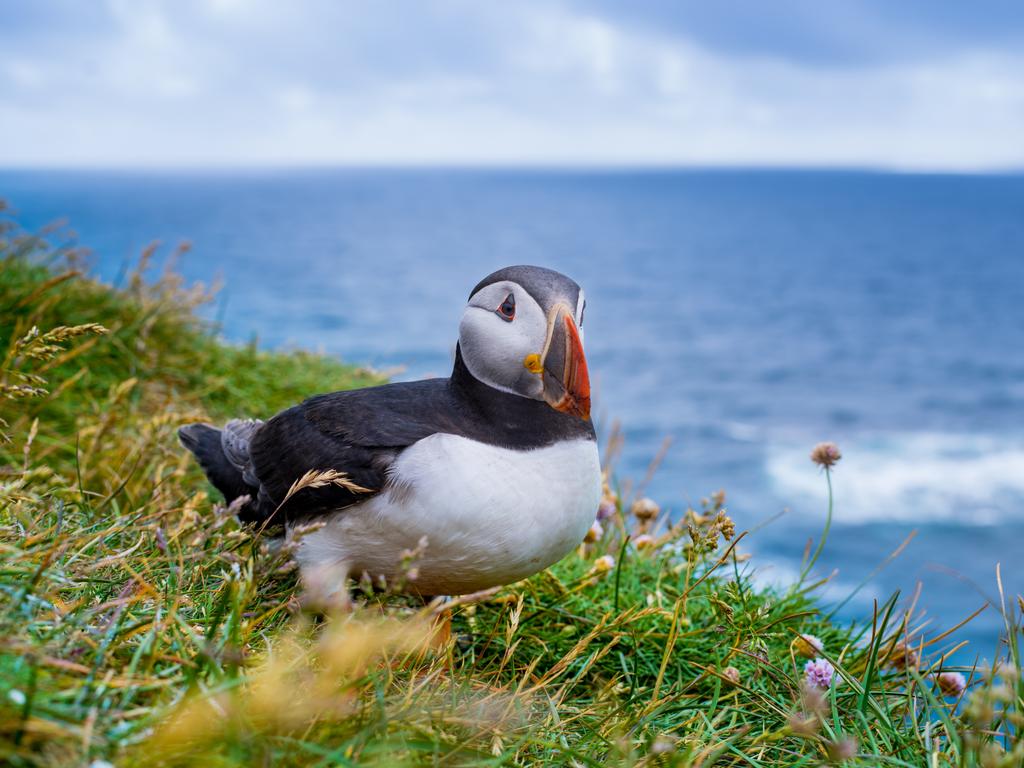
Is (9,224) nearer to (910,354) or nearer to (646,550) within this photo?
(646,550)

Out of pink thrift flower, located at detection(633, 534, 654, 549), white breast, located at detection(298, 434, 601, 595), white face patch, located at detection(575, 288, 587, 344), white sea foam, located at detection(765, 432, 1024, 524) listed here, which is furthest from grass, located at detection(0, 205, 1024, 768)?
white sea foam, located at detection(765, 432, 1024, 524)

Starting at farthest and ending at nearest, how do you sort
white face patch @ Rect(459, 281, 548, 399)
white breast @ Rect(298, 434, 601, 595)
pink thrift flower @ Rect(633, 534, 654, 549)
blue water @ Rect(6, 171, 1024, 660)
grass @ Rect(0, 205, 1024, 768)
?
blue water @ Rect(6, 171, 1024, 660) → pink thrift flower @ Rect(633, 534, 654, 549) → white face patch @ Rect(459, 281, 548, 399) → white breast @ Rect(298, 434, 601, 595) → grass @ Rect(0, 205, 1024, 768)

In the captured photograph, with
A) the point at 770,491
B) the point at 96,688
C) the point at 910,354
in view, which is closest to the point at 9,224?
the point at 96,688

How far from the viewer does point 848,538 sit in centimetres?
2658

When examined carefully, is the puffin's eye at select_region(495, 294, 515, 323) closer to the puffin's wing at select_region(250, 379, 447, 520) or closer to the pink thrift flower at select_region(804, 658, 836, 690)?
the puffin's wing at select_region(250, 379, 447, 520)

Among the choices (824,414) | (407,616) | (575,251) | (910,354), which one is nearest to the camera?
(407,616)

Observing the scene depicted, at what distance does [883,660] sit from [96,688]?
278 centimetres

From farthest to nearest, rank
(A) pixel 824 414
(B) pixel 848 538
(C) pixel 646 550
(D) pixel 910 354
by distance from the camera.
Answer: (D) pixel 910 354
(A) pixel 824 414
(B) pixel 848 538
(C) pixel 646 550

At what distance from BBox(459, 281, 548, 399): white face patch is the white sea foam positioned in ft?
87.4

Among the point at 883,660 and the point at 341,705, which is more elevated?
the point at 341,705

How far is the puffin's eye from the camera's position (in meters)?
3.26

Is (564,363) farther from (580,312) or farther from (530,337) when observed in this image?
(580,312)

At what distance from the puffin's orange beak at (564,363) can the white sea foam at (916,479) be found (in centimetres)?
2666

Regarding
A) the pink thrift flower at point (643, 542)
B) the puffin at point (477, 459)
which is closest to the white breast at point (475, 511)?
the puffin at point (477, 459)
